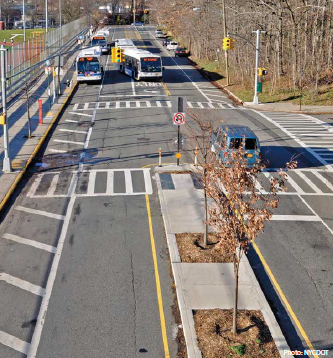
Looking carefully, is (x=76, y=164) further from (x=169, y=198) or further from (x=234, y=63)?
(x=234, y=63)

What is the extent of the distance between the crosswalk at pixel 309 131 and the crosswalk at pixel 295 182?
7.73ft

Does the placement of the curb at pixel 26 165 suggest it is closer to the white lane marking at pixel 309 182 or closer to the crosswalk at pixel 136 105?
the crosswalk at pixel 136 105

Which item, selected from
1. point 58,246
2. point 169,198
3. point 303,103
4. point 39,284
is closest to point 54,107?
point 303,103

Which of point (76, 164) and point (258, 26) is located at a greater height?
point (258, 26)

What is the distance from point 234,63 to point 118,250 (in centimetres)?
4707

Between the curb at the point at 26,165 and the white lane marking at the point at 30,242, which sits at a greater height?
the curb at the point at 26,165

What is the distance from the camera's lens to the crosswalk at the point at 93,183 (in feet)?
74.2

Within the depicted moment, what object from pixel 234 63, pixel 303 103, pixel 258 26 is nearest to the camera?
pixel 303 103

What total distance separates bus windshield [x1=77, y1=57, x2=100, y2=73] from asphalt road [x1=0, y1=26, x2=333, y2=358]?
22451 millimetres

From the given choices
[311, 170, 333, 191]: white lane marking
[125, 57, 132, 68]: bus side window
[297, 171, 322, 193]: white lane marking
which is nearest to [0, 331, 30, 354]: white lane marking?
[297, 171, 322, 193]: white lane marking

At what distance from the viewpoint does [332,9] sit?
47344 millimetres

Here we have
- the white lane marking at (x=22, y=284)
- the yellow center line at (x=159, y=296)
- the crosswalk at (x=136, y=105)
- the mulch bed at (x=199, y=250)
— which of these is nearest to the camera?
the yellow center line at (x=159, y=296)

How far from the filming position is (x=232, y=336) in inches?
472

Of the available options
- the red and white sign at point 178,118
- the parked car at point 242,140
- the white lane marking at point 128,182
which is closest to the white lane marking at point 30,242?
the white lane marking at point 128,182
